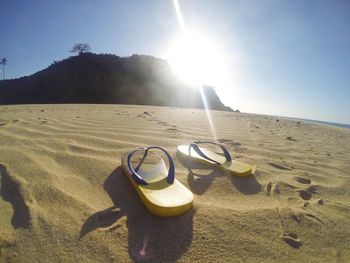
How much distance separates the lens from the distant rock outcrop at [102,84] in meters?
28.2

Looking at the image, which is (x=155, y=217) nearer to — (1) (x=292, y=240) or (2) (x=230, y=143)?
(1) (x=292, y=240)

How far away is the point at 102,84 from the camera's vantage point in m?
29.2

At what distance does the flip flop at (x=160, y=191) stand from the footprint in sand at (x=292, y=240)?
521 millimetres

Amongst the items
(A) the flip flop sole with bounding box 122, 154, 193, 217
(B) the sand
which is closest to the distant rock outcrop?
(B) the sand

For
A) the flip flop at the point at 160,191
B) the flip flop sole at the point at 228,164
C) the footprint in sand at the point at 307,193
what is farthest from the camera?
the flip flop sole at the point at 228,164

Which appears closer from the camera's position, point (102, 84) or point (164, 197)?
point (164, 197)

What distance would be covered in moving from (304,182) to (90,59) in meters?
33.5

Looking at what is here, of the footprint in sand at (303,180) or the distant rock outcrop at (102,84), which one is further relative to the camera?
the distant rock outcrop at (102,84)

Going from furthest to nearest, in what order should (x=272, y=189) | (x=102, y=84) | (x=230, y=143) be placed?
(x=102, y=84), (x=230, y=143), (x=272, y=189)

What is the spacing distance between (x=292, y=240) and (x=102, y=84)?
30528 millimetres

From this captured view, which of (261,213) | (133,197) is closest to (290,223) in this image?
(261,213)

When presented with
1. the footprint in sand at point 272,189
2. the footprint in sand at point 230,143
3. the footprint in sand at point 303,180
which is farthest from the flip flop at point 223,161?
the footprint in sand at point 230,143

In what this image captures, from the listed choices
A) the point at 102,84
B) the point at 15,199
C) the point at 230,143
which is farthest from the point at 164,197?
the point at 102,84

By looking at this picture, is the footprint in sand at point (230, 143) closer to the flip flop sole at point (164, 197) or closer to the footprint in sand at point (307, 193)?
the footprint in sand at point (307, 193)
